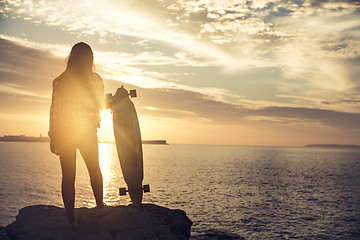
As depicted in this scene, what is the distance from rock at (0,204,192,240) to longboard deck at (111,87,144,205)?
156cm

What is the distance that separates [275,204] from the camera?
31000 millimetres

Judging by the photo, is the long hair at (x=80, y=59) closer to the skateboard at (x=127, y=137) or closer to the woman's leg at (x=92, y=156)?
the woman's leg at (x=92, y=156)

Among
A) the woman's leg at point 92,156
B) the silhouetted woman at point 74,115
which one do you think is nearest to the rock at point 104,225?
the silhouetted woman at point 74,115

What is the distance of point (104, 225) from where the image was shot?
7.52 metres

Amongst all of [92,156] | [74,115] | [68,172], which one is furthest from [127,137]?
[74,115]

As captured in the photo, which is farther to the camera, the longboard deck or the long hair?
the longboard deck

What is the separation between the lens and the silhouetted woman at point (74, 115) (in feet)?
20.8

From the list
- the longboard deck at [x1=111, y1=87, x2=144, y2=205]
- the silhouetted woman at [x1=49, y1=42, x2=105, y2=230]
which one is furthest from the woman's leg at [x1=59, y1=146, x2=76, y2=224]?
the longboard deck at [x1=111, y1=87, x2=144, y2=205]

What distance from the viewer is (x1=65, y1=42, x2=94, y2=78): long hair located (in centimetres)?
654

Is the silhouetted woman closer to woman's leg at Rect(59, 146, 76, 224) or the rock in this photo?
woman's leg at Rect(59, 146, 76, 224)

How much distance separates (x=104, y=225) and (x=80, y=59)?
414 cm

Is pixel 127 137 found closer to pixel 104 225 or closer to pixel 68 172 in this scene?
pixel 104 225

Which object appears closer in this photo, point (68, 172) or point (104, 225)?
point (68, 172)

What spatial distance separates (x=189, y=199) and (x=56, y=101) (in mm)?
27705
